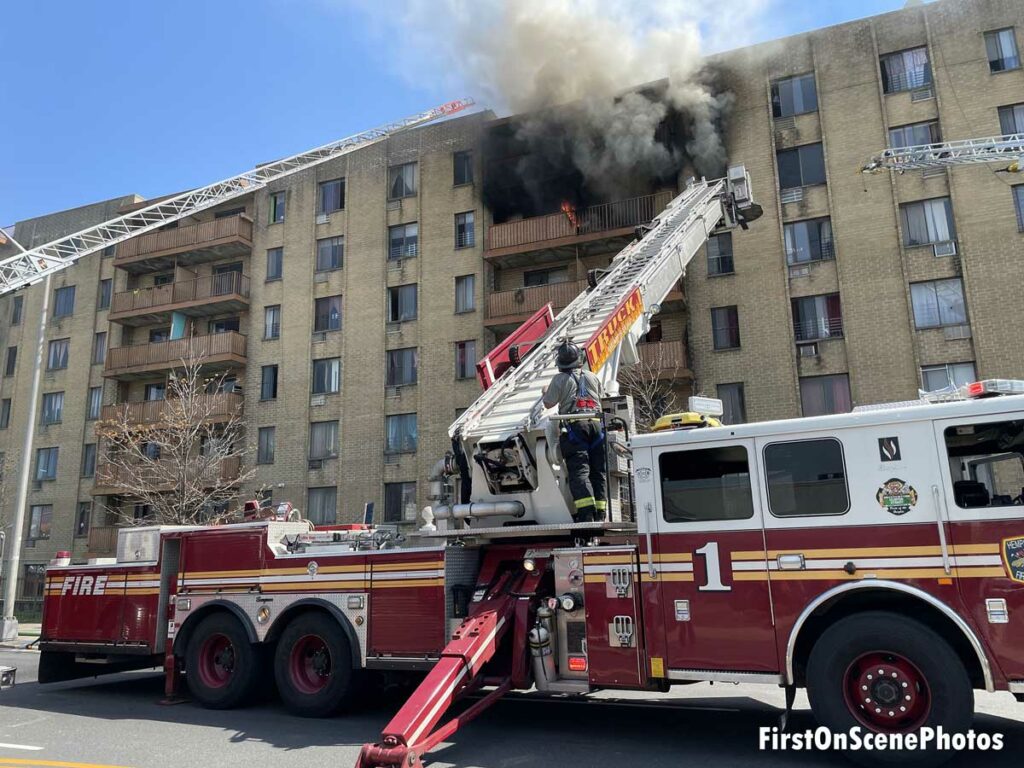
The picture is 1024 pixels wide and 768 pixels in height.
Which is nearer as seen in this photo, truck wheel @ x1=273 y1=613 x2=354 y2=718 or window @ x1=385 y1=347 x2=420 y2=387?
truck wheel @ x1=273 y1=613 x2=354 y2=718

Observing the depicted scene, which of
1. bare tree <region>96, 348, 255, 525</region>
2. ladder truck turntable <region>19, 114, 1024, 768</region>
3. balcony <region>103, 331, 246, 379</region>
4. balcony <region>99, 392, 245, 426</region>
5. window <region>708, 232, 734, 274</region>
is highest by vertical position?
window <region>708, 232, 734, 274</region>

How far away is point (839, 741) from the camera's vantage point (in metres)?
5.58

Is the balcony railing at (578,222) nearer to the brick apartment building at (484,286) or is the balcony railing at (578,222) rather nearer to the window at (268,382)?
the brick apartment building at (484,286)

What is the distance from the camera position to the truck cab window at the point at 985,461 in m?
5.52

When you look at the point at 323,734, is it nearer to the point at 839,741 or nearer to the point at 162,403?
the point at 839,741

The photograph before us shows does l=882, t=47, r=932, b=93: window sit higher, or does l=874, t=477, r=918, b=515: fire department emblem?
l=882, t=47, r=932, b=93: window

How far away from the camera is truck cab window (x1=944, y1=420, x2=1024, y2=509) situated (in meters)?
5.52

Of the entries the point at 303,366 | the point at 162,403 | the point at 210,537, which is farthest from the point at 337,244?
the point at 210,537

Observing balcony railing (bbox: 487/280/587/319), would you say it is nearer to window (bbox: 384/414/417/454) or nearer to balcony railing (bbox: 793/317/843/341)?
window (bbox: 384/414/417/454)

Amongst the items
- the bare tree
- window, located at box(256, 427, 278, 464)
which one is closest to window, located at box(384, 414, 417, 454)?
window, located at box(256, 427, 278, 464)

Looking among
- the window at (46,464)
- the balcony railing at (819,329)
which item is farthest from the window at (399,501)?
the window at (46,464)

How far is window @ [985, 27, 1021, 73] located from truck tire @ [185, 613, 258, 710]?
78.5ft

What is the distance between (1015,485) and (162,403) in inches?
1135

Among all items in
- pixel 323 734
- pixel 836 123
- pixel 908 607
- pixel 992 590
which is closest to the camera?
pixel 992 590
